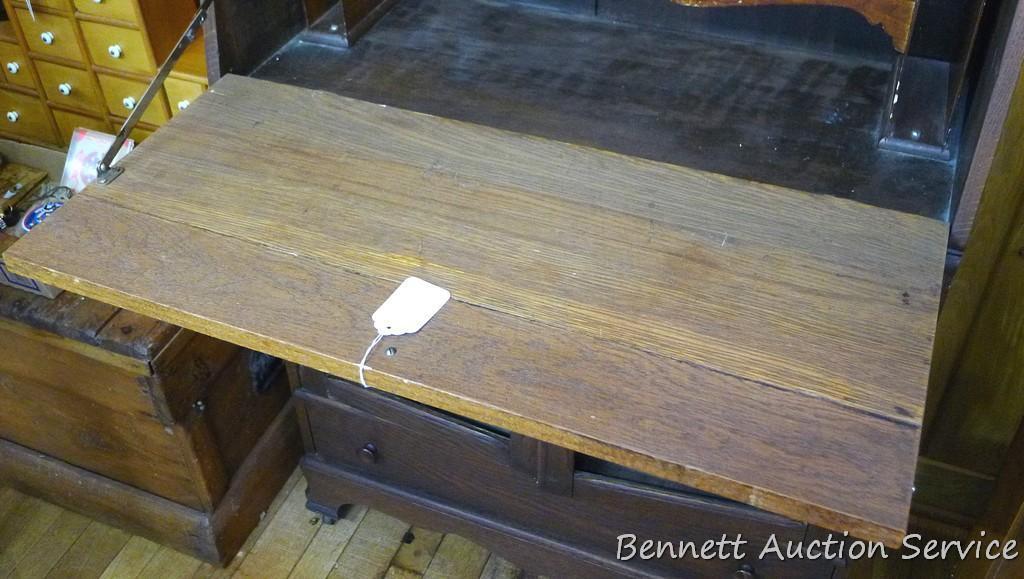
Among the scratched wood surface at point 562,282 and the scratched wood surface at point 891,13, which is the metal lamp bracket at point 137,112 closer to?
the scratched wood surface at point 562,282

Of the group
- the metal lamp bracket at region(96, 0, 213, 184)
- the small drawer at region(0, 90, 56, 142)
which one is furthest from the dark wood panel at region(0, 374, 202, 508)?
the small drawer at region(0, 90, 56, 142)

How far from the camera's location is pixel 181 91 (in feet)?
5.80

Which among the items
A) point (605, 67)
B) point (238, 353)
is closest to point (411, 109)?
point (605, 67)

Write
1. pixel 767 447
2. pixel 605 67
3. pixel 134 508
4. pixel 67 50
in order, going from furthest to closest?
pixel 67 50 < pixel 134 508 < pixel 605 67 < pixel 767 447

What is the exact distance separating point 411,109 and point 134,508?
2.96ft

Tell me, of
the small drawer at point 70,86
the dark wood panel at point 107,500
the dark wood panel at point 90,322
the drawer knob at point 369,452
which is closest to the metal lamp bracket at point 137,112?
the dark wood panel at point 90,322

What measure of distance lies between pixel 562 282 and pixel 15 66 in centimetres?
161

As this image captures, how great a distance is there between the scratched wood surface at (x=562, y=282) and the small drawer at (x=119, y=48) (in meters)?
0.81

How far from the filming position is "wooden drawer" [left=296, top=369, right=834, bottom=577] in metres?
1.20

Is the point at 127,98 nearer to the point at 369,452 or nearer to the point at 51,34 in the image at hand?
the point at 51,34

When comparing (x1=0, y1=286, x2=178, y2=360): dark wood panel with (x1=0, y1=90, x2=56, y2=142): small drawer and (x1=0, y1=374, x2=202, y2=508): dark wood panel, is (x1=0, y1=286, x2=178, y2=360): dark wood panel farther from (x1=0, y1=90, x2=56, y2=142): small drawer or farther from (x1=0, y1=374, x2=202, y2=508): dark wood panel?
(x1=0, y1=90, x2=56, y2=142): small drawer

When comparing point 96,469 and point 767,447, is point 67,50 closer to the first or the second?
point 96,469

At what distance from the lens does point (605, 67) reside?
124 centimetres

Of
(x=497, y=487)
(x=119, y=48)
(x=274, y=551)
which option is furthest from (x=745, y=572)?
(x=119, y=48)
